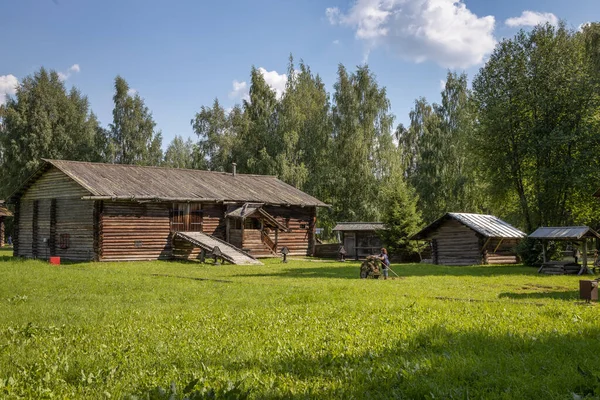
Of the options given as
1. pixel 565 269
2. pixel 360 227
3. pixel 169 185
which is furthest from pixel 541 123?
pixel 169 185

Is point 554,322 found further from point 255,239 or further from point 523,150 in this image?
point 255,239

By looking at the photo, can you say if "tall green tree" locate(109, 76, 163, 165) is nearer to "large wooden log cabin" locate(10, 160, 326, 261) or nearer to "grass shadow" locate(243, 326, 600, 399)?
"large wooden log cabin" locate(10, 160, 326, 261)

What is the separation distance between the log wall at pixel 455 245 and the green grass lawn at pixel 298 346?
655 inches

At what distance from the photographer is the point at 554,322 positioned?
9.20 m

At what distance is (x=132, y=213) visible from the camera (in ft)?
100

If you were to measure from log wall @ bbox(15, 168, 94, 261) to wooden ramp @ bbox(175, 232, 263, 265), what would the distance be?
5.33m

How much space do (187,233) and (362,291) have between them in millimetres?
19265

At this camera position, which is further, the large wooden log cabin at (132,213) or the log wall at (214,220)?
the log wall at (214,220)

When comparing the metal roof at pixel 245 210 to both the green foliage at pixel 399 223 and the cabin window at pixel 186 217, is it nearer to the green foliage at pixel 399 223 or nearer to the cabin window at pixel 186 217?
the cabin window at pixel 186 217

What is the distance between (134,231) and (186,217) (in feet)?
11.1

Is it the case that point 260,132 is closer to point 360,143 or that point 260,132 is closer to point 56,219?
point 360,143

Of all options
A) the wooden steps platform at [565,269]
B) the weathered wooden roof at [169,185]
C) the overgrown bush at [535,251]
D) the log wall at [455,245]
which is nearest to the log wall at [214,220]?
the weathered wooden roof at [169,185]

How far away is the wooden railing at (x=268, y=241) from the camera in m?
35.2

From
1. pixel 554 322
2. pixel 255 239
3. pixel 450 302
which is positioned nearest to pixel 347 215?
pixel 255 239
